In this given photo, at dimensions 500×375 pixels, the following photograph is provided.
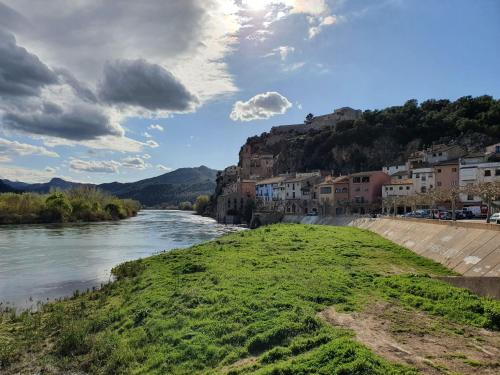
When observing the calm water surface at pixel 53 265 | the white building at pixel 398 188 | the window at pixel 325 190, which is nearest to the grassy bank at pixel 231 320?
the calm water surface at pixel 53 265

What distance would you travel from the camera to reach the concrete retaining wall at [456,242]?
837 inches

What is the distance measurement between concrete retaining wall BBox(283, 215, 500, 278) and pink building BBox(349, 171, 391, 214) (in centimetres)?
3835

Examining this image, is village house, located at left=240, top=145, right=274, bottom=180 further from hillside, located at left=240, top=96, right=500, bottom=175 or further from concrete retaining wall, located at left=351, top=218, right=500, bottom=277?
concrete retaining wall, located at left=351, top=218, right=500, bottom=277

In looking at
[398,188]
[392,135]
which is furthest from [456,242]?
[392,135]

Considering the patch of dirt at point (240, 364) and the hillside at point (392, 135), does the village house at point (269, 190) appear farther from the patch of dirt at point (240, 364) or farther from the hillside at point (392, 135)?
the patch of dirt at point (240, 364)

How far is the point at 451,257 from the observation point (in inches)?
1003

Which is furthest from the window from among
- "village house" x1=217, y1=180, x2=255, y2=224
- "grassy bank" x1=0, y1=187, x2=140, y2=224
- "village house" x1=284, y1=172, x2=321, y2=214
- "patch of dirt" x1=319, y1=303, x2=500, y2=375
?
"patch of dirt" x1=319, y1=303, x2=500, y2=375

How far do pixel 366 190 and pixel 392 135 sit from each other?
1662 inches

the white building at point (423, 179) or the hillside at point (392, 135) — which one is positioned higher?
the hillside at point (392, 135)

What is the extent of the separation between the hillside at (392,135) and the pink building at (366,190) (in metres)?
25.4

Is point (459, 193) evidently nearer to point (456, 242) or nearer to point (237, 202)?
point (456, 242)

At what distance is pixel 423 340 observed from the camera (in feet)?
37.8

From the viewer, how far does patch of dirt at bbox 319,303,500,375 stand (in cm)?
981

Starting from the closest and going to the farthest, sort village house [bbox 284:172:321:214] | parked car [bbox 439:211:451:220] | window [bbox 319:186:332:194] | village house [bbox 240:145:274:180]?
1. parked car [bbox 439:211:451:220]
2. window [bbox 319:186:332:194]
3. village house [bbox 284:172:321:214]
4. village house [bbox 240:145:274:180]
